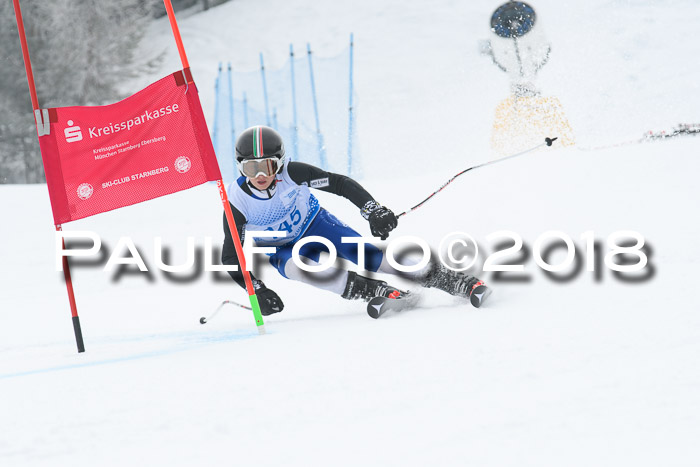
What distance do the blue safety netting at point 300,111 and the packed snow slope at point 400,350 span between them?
19.4 ft

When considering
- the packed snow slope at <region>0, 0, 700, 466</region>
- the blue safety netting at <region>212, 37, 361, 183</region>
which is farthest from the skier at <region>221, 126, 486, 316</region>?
the blue safety netting at <region>212, 37, 361, 183</region>

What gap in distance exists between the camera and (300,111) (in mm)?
19516

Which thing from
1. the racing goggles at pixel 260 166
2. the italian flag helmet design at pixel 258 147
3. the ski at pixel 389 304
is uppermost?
the italian flag helmet design at pixel 258 147

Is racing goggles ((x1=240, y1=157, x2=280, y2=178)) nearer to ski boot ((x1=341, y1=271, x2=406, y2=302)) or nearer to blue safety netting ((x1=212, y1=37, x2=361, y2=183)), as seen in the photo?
ski boot ((x1=341, y1=271, x2=406, y2=302))

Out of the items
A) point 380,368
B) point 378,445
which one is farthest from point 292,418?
point 380,368

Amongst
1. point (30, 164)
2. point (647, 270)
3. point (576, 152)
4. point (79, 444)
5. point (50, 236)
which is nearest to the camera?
point (79, 444)

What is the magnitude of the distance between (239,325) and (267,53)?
19285 millimetres

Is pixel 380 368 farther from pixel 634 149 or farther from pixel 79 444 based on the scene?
pixel 634 149

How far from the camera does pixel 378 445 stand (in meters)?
1.60

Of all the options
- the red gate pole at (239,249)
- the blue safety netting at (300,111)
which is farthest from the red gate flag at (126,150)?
the blue safety netting at (300,111)

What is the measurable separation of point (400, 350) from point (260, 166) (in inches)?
60.4

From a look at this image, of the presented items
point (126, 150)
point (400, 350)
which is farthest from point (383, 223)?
point (126, 150)

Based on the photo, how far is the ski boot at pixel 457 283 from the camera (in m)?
3.37

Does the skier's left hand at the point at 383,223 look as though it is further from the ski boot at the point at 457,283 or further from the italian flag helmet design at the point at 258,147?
the italian flag helmet design at the point at 258,147
